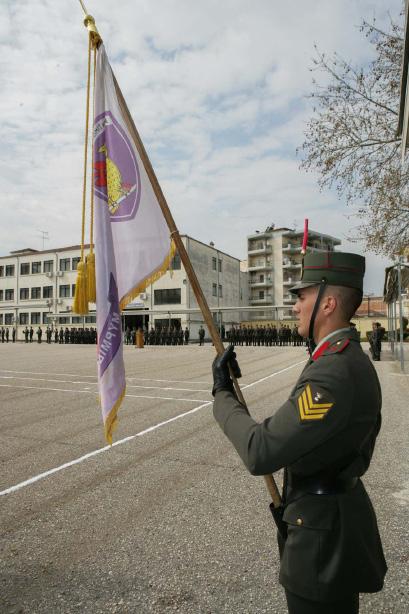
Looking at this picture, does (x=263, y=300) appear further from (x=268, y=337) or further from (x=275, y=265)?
(x=268, y=337)

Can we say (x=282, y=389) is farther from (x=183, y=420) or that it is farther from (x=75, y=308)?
(x=75, y=308)

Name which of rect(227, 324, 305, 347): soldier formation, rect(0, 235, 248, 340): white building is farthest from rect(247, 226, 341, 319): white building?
rect(227, 324, 305, 347): soldier formation

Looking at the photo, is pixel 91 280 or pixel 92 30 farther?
pixel 91 280

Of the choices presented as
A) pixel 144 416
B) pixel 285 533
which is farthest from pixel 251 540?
pixel 144 416

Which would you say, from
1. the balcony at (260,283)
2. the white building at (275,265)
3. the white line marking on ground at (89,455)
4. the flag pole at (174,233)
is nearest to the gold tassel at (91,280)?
the flag pole at (174,233)

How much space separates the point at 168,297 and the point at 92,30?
51.2 meters

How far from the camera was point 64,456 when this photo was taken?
→ 579 centimetres

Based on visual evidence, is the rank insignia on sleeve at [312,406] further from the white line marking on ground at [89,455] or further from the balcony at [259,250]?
the balcony at [259,250]

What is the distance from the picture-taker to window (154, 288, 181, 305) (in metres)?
53.0

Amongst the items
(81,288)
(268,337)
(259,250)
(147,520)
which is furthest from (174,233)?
(259,250)

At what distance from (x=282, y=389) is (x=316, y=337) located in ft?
32.7

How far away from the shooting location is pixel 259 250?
8519 cm

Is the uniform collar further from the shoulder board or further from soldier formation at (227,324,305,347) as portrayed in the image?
soldier formation at (227,324,305,347)

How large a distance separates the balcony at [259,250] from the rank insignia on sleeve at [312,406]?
8416 centimetres
